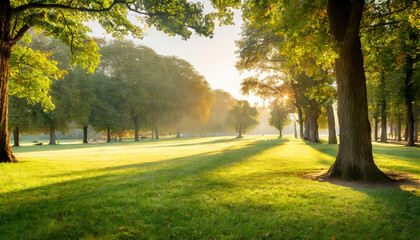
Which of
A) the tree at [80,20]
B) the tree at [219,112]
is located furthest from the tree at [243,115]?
the tree at [80,20]

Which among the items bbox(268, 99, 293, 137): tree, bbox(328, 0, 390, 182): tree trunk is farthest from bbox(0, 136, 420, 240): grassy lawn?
bbox(268, 99, 293, 137): tree

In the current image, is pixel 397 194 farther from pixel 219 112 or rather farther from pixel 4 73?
pixel 219 112

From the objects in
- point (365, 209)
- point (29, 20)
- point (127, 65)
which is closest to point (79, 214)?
point (365, 209)

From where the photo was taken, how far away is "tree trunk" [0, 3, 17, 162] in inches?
401

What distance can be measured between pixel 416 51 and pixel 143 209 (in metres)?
17.1

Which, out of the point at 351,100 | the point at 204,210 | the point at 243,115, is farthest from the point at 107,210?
the point at 243,115

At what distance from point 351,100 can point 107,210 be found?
9148 mm

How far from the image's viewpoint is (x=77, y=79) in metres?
38.3

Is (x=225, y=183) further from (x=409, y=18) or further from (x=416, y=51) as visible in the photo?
(x=416, y=51)

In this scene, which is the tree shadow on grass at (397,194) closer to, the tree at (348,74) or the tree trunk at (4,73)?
the tree at (348,74)

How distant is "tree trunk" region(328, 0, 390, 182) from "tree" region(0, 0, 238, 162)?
5291mm

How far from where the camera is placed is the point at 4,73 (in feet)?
34.8

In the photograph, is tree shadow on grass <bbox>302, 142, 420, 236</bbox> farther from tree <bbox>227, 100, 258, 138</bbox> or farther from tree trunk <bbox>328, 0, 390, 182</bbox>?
tree <bbox>227, 100, 258, 138</bbox>

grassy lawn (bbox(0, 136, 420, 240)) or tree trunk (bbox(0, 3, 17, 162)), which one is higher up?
tree trunk (bbox(0, 3, 17, 162))
